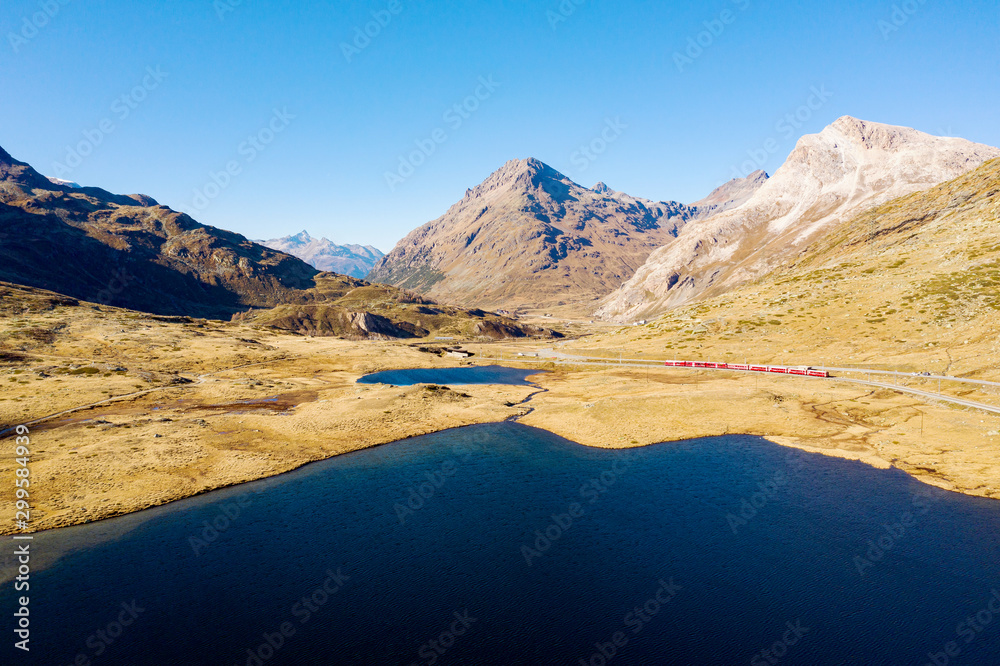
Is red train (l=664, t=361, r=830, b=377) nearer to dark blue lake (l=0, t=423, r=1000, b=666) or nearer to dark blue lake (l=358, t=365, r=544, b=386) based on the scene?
dark blue lake (l=358, t=365, r=544, b=386)

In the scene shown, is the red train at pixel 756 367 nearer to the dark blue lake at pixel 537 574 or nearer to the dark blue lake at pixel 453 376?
the dark blue lake at pixel 453 376

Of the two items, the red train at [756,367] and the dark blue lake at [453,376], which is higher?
the red train at [756,367]

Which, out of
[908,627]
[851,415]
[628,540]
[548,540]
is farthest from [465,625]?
[851,415]

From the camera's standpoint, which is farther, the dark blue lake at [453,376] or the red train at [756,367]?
the dark blue lake at [453,376]

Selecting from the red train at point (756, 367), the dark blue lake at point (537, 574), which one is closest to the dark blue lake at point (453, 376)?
the red train at point (756, 367)

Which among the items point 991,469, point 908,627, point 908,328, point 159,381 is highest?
point 908,328

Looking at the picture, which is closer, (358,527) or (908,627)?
(908,627)

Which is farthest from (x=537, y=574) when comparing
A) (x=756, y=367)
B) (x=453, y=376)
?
(x=453, y=376)

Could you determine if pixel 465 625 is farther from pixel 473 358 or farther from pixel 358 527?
pixel 473 358
